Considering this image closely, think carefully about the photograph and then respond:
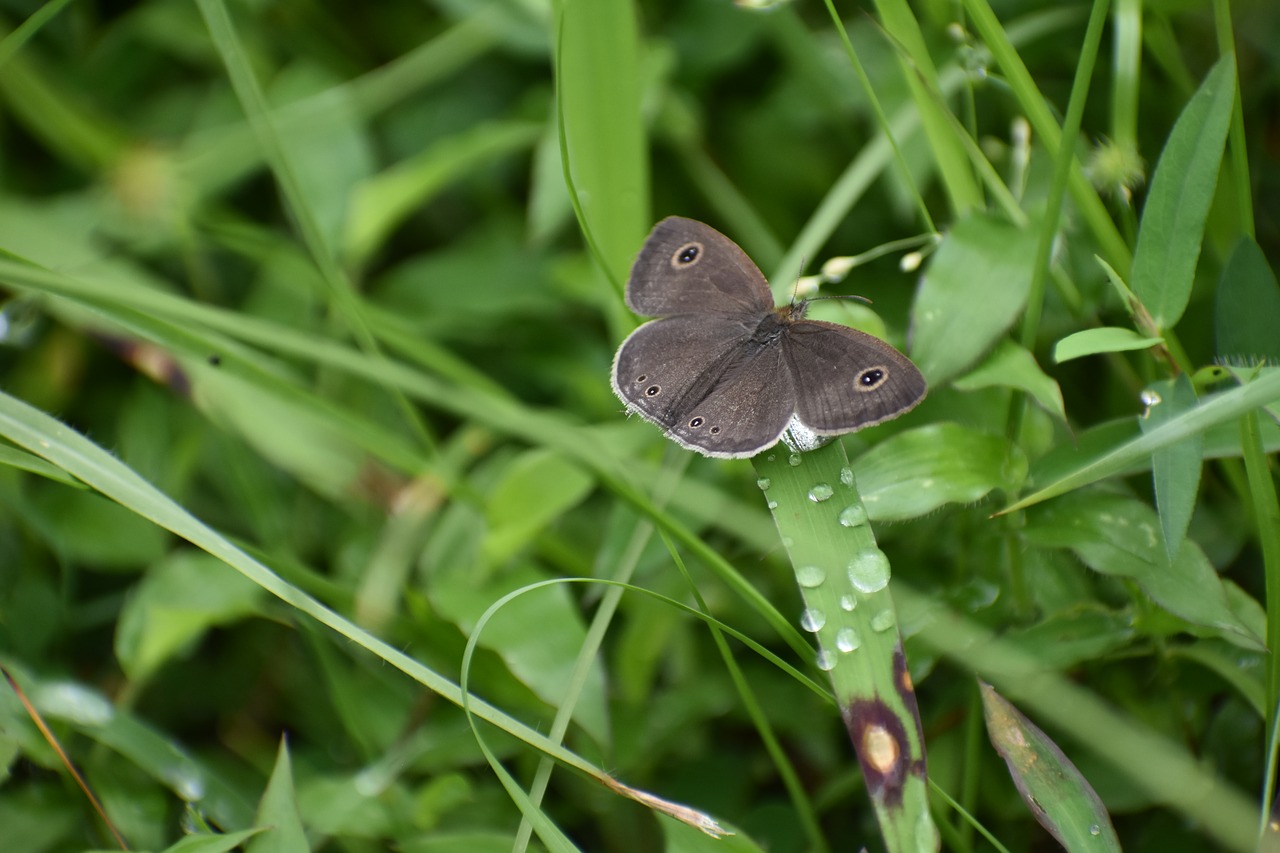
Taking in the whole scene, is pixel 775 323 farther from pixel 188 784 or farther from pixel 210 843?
pixel 188 784

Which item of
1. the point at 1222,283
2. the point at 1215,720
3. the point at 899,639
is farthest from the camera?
the point at 1215,720

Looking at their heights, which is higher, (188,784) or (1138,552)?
(1138,552)

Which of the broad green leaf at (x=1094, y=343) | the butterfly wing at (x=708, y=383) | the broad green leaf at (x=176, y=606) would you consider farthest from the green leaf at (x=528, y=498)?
the broad green leaf at (x=1094, y=343)

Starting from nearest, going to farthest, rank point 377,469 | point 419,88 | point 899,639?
1. point 899,639
2. point 377,469
3. point 419,88

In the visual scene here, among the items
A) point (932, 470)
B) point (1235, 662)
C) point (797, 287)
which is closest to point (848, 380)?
point (932, 470)

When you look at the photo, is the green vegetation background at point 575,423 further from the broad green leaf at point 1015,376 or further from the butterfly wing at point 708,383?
the butterfly wing at point 708,383

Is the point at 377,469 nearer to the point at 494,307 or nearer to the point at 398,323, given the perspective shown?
the point at 398,323

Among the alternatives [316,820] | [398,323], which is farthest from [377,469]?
[316,820]
